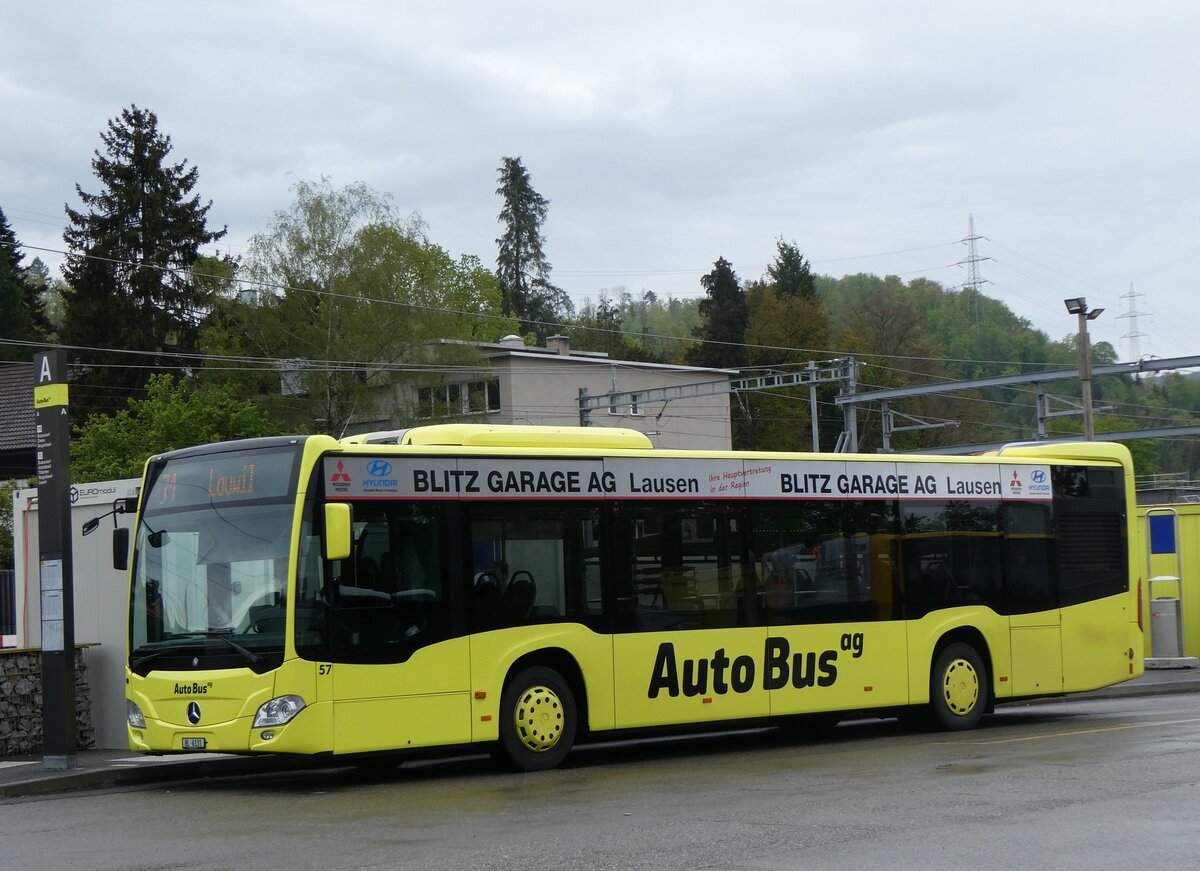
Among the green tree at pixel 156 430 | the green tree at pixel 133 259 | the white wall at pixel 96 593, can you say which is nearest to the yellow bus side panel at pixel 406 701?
the white wall at pixel 96 593

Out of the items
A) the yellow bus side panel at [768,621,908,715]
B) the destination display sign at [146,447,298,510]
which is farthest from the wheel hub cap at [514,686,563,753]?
the destination display sign at [146,447,298,510]

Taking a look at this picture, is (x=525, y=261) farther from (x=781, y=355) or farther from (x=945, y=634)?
(x=945, y=634)

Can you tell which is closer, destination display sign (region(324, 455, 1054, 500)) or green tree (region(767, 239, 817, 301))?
destination display sign (region(324, 455, 1054, 500))

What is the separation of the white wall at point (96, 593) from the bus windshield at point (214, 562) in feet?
10.1

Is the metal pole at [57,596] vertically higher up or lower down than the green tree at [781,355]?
lower down

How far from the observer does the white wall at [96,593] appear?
17.2m

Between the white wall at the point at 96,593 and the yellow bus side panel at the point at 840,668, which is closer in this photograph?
the yellow bus side panel at the point at 840,668

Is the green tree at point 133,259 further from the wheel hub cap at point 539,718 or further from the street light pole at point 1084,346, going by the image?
the wheel hub cap at point 539,718

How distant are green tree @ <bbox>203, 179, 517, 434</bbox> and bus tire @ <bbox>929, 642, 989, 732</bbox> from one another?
41.2 meters

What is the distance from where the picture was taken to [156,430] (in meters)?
50.0

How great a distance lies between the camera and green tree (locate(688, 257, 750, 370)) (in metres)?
94.9

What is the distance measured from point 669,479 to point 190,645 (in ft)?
16.0

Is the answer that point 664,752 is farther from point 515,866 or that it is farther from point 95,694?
point 515,866

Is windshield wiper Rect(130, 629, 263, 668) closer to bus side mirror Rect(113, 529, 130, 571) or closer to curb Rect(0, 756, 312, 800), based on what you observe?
bus side mirror Rect(113, 529, 130, 571)
